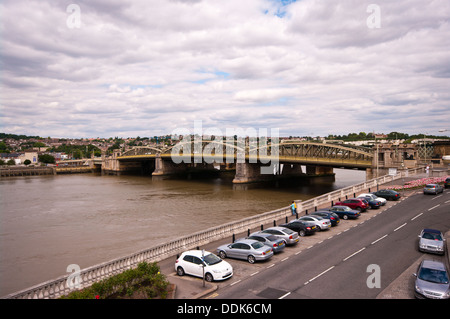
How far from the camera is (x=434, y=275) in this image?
12.3 metres

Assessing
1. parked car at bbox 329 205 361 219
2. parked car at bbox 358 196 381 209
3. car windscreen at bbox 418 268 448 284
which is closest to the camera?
car windscreen at bbox 418 268 448 284

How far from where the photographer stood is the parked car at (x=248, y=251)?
1617 cm

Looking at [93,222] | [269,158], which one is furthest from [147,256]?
[269,158]

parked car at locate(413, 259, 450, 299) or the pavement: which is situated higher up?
parked car at locate(413, 259, 450, 299)

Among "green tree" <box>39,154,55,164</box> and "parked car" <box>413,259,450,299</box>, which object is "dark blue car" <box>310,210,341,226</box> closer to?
"parked car" <box>413,259,450,299</box>

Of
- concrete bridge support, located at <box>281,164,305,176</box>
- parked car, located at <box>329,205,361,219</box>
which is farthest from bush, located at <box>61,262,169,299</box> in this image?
concrete bridge support, located at <box>281,164,305,176</box>

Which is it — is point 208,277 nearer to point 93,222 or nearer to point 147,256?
point 147,256

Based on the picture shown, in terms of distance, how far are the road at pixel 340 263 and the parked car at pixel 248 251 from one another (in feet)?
1.17

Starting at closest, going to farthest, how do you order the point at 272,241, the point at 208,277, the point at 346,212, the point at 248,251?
the point at 208,277
the point at 248,251
the point at 272,241
the point at 346,212

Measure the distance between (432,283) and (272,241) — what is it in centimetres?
779

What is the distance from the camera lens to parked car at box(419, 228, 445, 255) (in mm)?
16609

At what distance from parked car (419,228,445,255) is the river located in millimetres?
18843

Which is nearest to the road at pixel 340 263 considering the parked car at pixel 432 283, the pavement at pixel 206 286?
the pavement at pixel 206 286
